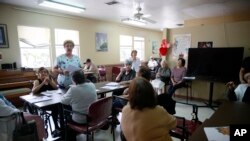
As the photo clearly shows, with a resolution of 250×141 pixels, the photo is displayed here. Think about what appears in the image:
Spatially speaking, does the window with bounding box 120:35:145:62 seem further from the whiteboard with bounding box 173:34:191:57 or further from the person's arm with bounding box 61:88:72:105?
the person's arm with bounding box 61:88:72:105

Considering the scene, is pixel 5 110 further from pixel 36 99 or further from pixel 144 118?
pixel 144 118

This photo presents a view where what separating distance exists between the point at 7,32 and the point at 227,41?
5.70 metres

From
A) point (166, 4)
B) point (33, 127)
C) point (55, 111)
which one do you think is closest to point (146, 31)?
point (166, 4)

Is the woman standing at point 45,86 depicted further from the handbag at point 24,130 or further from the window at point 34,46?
the window at point 34,46

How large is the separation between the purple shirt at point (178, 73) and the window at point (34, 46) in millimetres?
3887

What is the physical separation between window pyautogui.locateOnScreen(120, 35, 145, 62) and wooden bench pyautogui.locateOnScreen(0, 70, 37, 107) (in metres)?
4.60

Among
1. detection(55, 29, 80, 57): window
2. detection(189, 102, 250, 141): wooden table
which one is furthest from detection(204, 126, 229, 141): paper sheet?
detection(55, 29, 80, 57): window

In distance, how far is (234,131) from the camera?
111 cm

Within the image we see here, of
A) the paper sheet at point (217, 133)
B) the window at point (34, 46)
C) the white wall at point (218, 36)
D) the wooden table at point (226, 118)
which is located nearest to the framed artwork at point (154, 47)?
the white wall at point (218, 36)

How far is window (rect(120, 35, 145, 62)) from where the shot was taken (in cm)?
845

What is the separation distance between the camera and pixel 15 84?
434 cm

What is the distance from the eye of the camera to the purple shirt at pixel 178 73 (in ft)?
15.7

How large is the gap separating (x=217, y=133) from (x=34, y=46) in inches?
208

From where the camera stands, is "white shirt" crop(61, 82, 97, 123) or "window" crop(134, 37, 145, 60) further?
"window" crop(134, 37, 145, 60)
